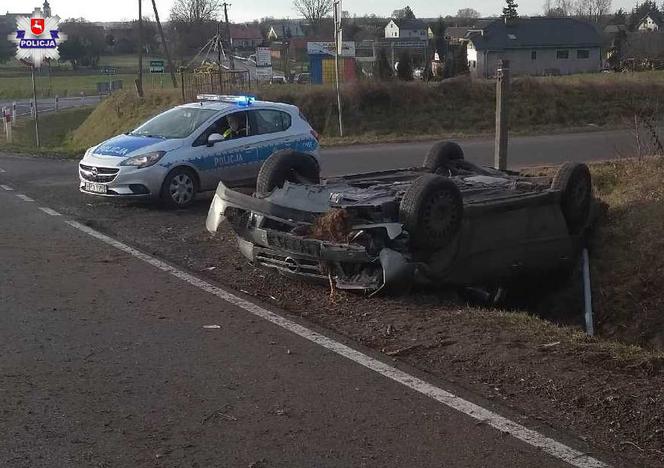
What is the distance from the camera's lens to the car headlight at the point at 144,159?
1180cm

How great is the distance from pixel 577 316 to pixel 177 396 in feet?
17.1

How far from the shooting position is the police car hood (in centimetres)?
1198

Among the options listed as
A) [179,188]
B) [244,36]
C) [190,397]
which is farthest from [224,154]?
[244,36]

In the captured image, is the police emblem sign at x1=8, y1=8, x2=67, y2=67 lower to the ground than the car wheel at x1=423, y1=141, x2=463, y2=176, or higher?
higher

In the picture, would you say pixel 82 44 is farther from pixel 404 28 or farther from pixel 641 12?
pixel 641 12

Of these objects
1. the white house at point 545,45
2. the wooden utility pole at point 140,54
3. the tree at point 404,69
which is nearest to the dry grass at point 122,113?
the wooden utility pole at point 140,54

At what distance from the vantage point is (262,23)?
143 m

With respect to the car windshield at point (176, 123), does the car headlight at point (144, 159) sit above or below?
below

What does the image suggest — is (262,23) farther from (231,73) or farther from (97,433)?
(97,433)

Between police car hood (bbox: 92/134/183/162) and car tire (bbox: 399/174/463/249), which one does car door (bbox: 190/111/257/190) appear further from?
car tire (bbox: 399/174/463/249)

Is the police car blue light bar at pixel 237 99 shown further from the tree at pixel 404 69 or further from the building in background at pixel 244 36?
the building in background at pixel 244 36

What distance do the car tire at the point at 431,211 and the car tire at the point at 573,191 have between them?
5.75 ft

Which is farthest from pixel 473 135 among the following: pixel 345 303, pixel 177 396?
pixel 177 396

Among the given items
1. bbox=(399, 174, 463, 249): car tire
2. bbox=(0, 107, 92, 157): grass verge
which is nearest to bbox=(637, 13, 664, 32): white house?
bbox=(0, 107, 92, 157): grass verge
